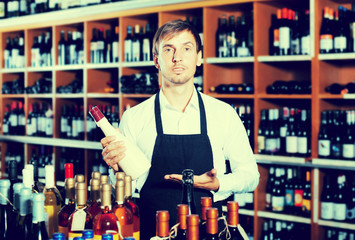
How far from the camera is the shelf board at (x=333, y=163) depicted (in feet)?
9.91

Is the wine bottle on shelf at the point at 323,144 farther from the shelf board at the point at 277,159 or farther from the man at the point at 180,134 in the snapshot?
the man at the point at 180,134

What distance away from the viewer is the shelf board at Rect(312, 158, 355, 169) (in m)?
3.02

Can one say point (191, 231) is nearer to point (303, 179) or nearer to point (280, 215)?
point (280, 215)

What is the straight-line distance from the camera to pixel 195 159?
2.06 m

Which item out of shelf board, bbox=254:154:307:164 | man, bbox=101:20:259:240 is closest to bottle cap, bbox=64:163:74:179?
man, bbox=101:20:259:240

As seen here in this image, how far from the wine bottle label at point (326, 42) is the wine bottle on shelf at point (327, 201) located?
85 centimetres

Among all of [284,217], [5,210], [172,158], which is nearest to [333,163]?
[284,217]

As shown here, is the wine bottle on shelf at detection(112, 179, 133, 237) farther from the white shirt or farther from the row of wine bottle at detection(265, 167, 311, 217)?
the row of wine bottle at detection(265, 167, 311, 217)

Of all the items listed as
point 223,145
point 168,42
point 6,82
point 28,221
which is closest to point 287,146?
point 223,145

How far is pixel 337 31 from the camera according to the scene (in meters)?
3.27

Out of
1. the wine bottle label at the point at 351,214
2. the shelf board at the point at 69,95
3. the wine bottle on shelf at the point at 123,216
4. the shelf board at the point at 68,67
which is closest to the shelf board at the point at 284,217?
the wine bottle label at the point at 351,214

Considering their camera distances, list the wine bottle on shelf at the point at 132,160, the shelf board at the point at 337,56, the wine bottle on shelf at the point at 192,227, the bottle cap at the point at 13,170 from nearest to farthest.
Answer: the wine bottle on shelf at the point at 192,227
the wine bottle on shelf at the point at 132,160
the bottle cap at the point at 13,170
the shelf board at the point at 337,56

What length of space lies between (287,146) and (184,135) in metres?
1.40

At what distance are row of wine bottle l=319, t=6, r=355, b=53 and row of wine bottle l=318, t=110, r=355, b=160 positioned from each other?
41 centimetres
